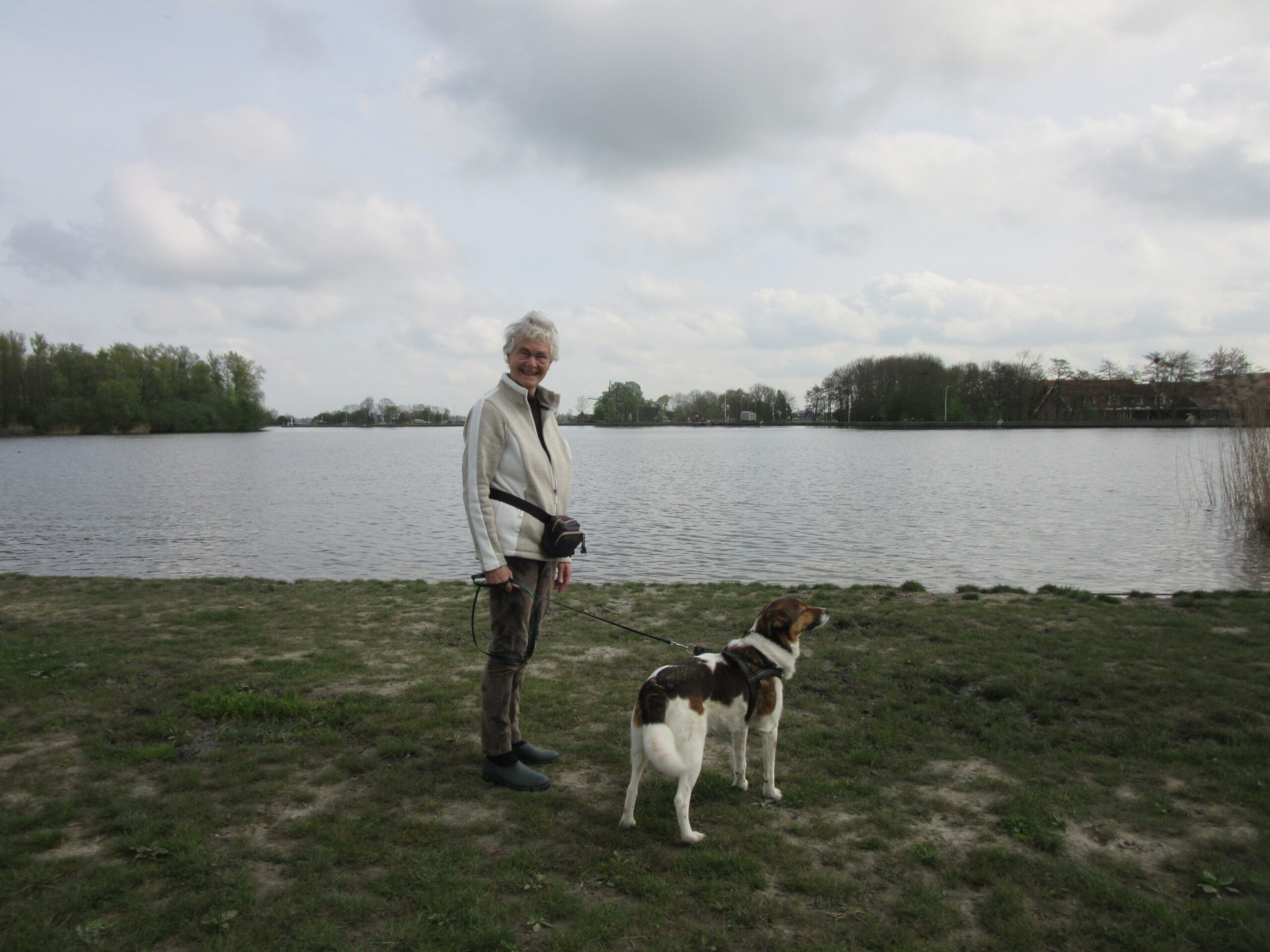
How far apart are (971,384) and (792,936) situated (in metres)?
129

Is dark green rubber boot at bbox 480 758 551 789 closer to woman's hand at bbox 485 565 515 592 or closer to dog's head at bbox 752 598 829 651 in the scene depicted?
woman's hand at bbox 485 565 515 592

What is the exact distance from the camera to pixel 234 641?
7.81 metres

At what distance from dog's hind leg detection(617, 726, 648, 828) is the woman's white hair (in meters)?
2.33

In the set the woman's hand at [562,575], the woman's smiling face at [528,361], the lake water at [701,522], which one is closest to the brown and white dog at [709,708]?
the woman's hand at [562,575]

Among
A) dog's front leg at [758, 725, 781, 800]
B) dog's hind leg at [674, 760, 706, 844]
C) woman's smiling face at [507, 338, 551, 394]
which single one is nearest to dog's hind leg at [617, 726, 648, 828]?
dog's hind leg at [674, 760, 706, 844]

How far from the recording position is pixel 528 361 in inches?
173

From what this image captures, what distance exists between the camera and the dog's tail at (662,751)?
3.71m

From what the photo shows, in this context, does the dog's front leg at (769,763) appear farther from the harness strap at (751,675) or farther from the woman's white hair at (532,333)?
the woman's white hair at (532,333)

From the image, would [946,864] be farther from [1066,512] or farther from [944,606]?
[1066,512]

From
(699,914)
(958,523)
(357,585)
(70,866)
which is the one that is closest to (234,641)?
(357,585)

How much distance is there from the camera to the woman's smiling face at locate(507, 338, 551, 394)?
440 centimetres

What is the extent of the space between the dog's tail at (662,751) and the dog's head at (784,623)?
102 centimetres

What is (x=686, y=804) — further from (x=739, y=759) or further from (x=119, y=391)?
(x=119, y=391)

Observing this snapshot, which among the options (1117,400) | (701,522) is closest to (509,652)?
(701,522)
